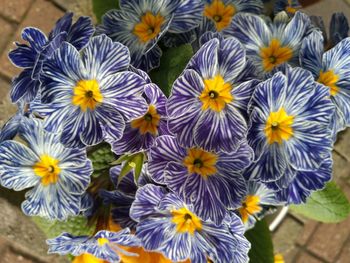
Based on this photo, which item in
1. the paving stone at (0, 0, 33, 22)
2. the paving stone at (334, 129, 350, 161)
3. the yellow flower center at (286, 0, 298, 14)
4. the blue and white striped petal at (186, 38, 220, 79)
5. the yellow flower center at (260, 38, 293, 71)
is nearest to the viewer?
the blue and white striped petal at (186, 38, 220, 79)

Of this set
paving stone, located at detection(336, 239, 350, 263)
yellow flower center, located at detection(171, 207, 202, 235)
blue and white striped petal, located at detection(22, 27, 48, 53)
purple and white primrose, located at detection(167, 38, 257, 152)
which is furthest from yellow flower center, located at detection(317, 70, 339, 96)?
paving stone, located at detection(336, 239, 350, 263)

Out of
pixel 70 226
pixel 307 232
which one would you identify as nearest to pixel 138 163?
pixel 70 226

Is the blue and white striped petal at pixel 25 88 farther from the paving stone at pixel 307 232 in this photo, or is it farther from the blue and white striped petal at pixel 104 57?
the paving stone at pixel 307 232

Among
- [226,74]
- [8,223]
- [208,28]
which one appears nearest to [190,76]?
[226,74]

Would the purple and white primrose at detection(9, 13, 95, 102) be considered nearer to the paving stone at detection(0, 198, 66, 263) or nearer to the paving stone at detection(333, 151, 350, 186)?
the paving stone at detection(0, 198, 66, 263)

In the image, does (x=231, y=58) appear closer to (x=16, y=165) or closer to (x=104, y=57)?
(x=104, y=57)

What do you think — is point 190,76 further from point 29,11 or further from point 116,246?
point 29,11
